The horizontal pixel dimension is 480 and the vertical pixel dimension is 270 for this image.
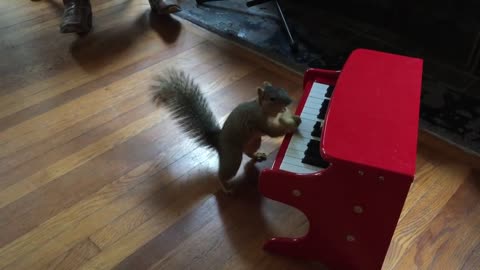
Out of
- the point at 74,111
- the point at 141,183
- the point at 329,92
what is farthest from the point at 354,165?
the point at 74,111

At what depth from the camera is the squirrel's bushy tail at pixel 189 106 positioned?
4.24 ft

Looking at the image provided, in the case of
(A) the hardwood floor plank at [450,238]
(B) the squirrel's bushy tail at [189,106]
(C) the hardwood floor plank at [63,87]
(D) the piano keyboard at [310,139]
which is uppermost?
(D) the piano keyboard at [310,139]

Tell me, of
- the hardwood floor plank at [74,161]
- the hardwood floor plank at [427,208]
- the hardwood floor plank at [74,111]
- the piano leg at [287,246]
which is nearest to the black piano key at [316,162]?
the piano leg at [287,246]

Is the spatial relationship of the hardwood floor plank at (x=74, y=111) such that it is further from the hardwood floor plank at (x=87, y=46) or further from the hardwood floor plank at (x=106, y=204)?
the hardwood floor plank at (x=106, y=204)

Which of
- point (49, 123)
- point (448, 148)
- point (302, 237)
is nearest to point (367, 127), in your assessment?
point (302, 237)

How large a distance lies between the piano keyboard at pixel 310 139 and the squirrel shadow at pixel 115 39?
1108mm

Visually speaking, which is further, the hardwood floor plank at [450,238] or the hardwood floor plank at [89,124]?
the hardwood floor plank at [89,124]

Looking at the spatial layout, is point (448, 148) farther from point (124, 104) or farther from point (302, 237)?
point (124, 104)

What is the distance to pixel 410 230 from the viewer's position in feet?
4.05

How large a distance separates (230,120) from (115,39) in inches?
45.5

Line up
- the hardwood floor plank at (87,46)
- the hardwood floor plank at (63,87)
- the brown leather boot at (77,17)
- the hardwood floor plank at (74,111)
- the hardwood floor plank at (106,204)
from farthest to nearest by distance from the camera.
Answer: the brown leather boot at (77,17), the hardwood floor plank at (87,46), the hardwood floor plank at (63,87), the hardwood floor plank at (74,111), the hardwood floor plank at (106,204)

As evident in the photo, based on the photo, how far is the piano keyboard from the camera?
999mm

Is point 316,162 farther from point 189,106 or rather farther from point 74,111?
point 74,111

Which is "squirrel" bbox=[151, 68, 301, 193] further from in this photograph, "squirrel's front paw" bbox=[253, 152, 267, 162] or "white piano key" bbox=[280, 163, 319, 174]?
"white piano key" bbox=[280, 163, 319, 174]
